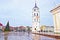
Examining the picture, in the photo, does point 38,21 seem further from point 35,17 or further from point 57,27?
point 57,27

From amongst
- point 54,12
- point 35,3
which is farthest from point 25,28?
point 54,12

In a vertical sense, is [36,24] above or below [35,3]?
below

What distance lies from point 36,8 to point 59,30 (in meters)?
41.2

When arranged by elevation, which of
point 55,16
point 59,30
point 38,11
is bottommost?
point 59,30

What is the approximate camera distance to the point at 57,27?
15.0m

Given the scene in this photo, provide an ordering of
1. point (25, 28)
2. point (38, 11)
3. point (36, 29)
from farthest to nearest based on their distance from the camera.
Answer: point (25, 28)
point (38, 11)
point (36, 29)

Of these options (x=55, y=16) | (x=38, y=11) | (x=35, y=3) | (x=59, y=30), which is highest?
(x=35, y=3)

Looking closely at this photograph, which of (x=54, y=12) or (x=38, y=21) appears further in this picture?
(x=38, y=21)

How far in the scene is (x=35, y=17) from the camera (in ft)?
171

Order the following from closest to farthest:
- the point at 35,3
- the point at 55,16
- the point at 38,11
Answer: the point at 55,16, the point at 38,11, the point at 35,3

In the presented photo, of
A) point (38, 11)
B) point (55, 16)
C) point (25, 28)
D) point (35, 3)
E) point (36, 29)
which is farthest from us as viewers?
point (25, 28)

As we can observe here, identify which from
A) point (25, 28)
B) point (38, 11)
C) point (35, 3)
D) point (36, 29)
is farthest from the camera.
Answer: point (25, 28)

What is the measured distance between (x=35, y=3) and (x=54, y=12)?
4474 centimetres

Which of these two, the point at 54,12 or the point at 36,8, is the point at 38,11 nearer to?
the point at 36,8
